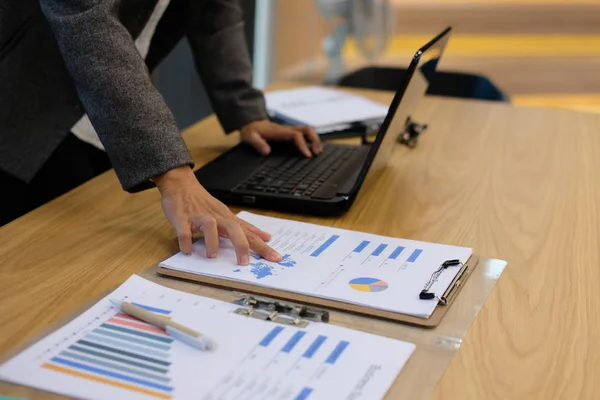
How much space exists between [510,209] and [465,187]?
0.40ft

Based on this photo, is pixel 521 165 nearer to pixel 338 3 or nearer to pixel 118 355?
pixel 118 355

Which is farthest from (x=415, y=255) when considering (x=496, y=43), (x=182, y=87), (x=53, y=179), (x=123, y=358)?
(x=496, y=43)

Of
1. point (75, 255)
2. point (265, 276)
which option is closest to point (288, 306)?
point (265, 276)

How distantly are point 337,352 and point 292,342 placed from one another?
47mm

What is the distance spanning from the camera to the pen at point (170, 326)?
2.53 feet

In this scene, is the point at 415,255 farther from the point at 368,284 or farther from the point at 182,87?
the point at 182,87

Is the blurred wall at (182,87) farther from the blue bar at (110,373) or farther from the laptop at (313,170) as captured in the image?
the blue bar at (110,373)

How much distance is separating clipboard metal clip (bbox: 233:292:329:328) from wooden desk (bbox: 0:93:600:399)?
0.16m

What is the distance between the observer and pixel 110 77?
1.08m

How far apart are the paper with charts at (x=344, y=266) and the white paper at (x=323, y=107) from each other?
0.58 meters

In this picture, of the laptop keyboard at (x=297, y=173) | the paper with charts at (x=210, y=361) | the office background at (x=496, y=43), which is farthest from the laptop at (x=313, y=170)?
the office background at (x=496, y=43)

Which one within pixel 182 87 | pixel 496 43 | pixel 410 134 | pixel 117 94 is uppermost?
pixel 117 94

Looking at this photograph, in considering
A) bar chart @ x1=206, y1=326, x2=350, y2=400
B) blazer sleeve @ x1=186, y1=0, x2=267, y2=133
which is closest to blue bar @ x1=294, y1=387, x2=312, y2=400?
bar chart @ x1=206, y1=326, x2=350, y2=400

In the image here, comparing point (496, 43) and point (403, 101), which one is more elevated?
point (403, 101)
